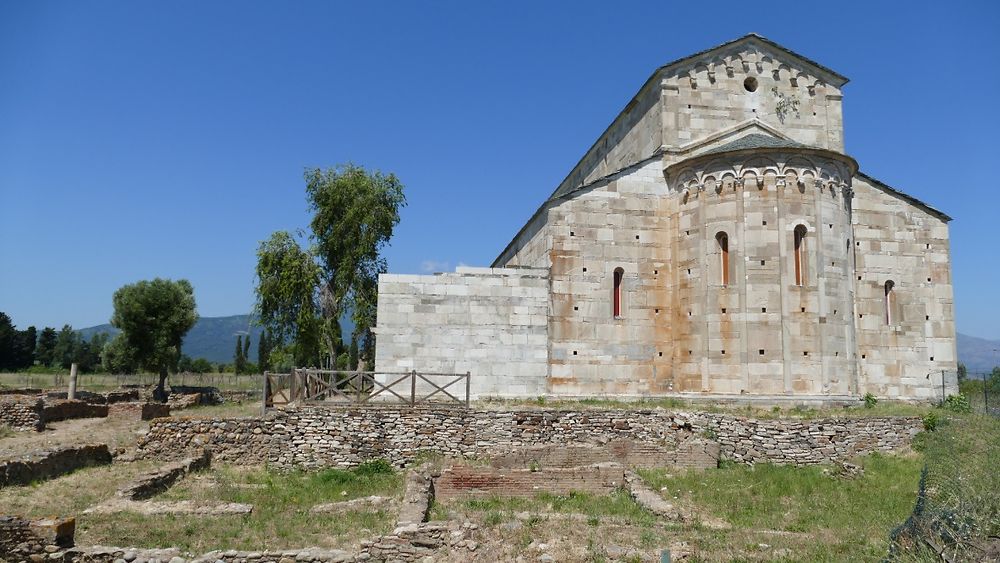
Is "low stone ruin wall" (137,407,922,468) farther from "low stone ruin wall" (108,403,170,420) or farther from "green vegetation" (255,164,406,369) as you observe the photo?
"green vegetation" (255,164,406,369)

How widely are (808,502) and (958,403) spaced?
11.0 m

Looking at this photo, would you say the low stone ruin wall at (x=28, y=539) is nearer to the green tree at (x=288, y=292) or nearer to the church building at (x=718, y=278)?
the church building at (x=718, y=278)

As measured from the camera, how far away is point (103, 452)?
1565 centimetres

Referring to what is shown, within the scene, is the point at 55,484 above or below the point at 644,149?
below

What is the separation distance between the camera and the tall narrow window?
822 inches

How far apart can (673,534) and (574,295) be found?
11.6 metres

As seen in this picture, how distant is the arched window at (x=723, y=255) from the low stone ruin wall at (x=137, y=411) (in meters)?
19.0

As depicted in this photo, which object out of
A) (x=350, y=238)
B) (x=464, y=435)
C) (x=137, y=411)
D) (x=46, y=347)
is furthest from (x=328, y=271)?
(x=46, y=347)

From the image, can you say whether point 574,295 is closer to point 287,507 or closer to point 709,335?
point 709,335

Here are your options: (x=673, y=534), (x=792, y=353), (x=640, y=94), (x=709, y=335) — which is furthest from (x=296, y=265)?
(x=673, y=534)

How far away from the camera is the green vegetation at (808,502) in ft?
31.2

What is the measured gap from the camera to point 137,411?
2236 centimetres

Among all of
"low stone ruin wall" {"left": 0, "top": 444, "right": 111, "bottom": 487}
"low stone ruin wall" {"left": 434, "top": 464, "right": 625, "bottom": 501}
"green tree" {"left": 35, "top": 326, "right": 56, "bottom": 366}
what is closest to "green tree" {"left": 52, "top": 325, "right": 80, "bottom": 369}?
"green tree" {"left": 35, "top": 326, "right": 56, "bottom": 366}

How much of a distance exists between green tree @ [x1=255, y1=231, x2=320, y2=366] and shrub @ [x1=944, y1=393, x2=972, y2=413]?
23911 millimetres
